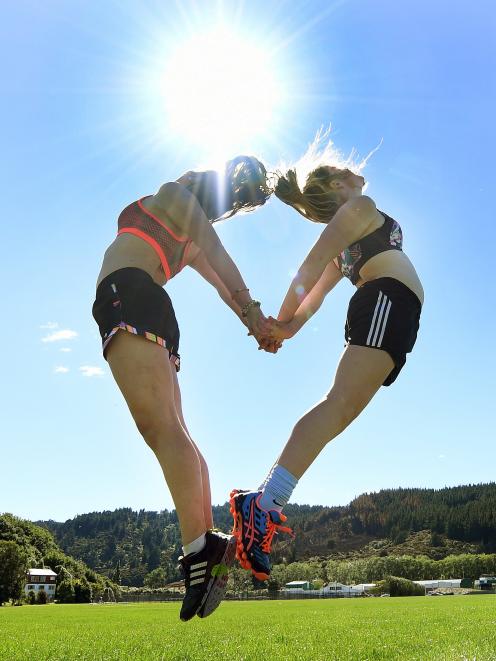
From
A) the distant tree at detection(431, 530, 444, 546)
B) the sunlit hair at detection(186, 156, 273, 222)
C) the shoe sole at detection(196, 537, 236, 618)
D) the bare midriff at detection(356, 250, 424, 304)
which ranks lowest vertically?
the shoe sole at detection(196, 537, 236, 618)

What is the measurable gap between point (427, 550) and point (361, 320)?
179 metres

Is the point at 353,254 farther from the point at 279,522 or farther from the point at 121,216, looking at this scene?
the point at 279,522

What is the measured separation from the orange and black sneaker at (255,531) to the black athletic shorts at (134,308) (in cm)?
98

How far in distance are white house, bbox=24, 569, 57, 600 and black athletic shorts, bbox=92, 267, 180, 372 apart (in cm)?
10575

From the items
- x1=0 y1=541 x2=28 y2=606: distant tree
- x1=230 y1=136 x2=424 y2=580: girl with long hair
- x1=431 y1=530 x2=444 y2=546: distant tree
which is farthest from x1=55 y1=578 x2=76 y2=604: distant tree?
x1=431 y1=530 x2=444 y2=546: distant tree

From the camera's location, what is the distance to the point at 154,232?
367 cm

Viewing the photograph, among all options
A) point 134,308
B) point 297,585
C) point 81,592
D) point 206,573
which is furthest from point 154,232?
point 297,585

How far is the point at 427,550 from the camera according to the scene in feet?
542

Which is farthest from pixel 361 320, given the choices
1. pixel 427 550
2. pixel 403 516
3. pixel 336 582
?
pixel 403 516

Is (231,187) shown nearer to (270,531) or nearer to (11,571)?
(270,531)

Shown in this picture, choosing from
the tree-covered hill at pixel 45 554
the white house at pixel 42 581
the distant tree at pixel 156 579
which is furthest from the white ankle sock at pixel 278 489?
the distant tree at pixel 156 579

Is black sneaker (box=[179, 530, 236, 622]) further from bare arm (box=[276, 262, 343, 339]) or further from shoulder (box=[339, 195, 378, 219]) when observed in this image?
shoulder (box=[339, 195, 378, 219])

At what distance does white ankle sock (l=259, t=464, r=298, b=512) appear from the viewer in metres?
3.13

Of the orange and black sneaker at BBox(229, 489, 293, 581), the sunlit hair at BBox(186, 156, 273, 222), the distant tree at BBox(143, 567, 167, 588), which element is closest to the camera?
the orange and black sneaker at BBox(229, 489, 293, 581)
